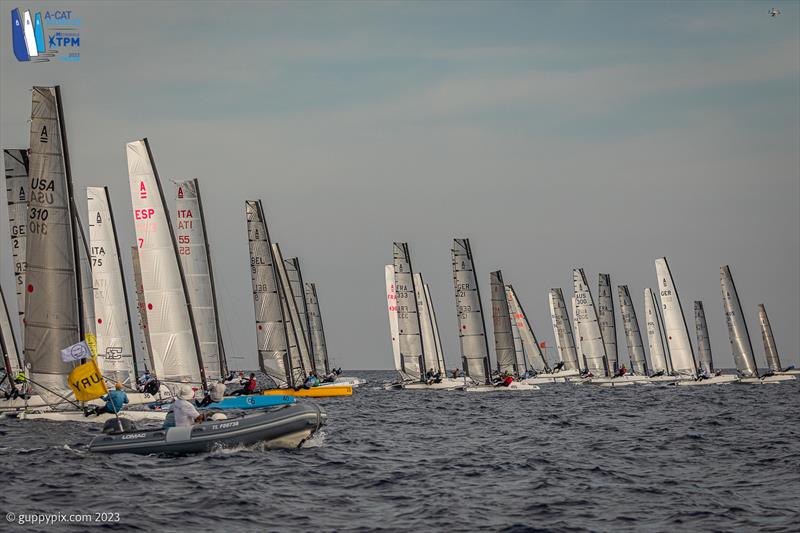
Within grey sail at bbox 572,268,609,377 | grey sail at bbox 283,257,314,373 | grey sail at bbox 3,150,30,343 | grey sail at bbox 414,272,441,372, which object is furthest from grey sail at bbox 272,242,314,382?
grey sail at bbox 572,268,609,377

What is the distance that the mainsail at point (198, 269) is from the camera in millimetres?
43188

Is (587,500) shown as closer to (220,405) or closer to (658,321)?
(220,405)

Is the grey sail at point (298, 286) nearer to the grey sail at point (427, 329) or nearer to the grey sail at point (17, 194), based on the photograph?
the grey sail at point (427, 329)

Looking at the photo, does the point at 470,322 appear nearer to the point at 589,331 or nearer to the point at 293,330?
the point at 293,330

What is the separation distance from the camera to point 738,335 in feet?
241

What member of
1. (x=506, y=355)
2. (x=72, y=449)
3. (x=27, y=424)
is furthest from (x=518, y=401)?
(x=72, y=449)

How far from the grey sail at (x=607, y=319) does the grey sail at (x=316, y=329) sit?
23.7 meters

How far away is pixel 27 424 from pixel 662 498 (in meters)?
23.2

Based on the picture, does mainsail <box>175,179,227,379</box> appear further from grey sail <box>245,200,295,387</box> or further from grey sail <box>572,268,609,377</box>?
grey sail <box>572,268,609,377</box>

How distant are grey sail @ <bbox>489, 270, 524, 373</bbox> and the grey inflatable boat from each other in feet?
130

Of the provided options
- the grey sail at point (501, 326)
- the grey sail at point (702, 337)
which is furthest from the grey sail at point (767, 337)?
the grey sail at point (501, 326)

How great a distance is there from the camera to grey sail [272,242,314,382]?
53.7 metres

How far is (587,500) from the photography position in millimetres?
19938

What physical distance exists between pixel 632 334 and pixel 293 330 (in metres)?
46.2
